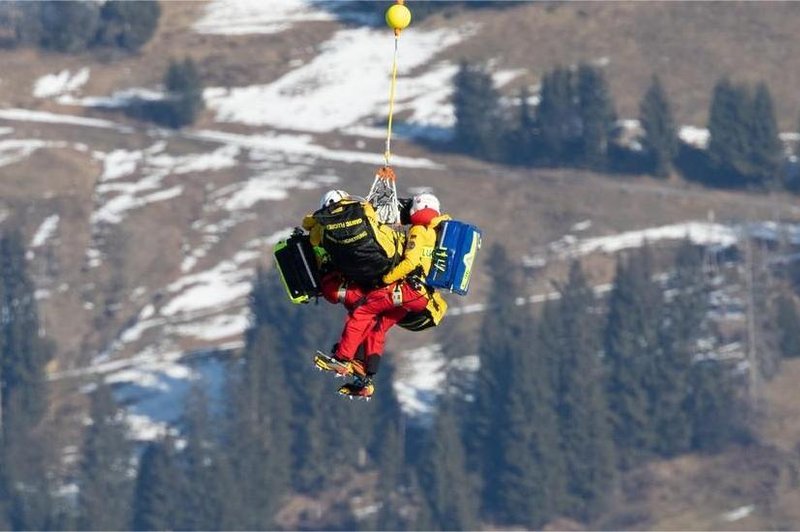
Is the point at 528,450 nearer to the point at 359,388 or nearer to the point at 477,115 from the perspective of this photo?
the point at 477,115

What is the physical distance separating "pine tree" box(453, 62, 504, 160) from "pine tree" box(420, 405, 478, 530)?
957 inches

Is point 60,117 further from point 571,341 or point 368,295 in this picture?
point 368,295

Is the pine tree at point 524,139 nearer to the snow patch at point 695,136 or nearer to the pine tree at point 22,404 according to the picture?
the snow patch at point 695,136

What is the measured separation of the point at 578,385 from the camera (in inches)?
4587

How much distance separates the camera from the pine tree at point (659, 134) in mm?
127000

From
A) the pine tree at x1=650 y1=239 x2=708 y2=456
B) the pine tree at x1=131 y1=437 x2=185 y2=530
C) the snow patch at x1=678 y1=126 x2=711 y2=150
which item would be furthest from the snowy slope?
the pine tree at x1=650 y1=239 x2=708 y2=456

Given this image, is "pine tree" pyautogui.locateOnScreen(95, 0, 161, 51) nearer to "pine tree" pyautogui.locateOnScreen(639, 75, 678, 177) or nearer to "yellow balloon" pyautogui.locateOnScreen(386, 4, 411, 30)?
"pine tree" pyautogui.locateOnScreen(639, 75, 678, 177)

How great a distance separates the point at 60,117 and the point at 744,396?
43435mm

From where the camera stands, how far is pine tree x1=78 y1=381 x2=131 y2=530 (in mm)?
109125

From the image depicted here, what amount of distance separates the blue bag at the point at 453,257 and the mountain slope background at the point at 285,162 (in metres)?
74.2

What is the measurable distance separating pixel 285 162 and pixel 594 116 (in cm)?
1790

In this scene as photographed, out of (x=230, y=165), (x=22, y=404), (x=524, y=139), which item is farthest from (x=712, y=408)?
(x=22, y=404)

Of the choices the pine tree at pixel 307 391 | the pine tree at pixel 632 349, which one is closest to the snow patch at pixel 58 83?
the pine tree at pixel 307 391

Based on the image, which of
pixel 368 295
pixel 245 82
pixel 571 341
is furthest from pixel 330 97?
pixel 368 295
